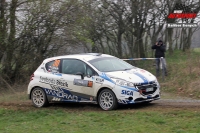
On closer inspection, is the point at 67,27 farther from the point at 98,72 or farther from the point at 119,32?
the point at 98,72

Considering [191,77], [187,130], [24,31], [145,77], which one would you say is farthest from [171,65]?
[187,130]

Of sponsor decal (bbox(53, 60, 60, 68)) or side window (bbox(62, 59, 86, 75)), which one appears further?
sponsor decal (bbox(53, 60, 60, 68))

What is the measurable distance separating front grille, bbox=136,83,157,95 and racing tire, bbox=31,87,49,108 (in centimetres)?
314

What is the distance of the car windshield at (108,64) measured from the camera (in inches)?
470

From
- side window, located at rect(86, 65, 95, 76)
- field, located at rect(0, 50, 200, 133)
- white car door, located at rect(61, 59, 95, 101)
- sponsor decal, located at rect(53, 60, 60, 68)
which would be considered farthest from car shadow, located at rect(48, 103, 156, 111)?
sponsor decal, located at rect(53, 60, 60, 68)

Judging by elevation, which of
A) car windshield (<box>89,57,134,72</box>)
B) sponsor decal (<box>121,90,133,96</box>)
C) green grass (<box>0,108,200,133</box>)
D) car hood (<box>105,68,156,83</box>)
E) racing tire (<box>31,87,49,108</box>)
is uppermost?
car windshield (<box>89,57,134,72</box>)

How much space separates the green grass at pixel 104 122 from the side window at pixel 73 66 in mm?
1369

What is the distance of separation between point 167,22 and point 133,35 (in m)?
2.15

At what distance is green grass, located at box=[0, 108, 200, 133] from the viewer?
8.91 m

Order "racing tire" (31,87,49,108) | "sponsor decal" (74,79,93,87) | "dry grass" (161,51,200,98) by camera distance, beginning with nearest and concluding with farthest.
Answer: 1. "sponsor decal" (74,79,93,87)
2. "racing tire" (31,87,49,108)
3. "dry grass" (161,51,200,98)

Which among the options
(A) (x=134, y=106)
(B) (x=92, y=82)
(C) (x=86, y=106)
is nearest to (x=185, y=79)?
(A) (x=134, y=106)

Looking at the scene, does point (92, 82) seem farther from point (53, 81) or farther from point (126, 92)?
point (53, 81)

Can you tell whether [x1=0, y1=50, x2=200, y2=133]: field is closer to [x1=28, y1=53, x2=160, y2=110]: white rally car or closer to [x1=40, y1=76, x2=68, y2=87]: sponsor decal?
[x1=28, y1=53, x2=160, y2=110]: white rally car

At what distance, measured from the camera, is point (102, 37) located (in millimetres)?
25578
